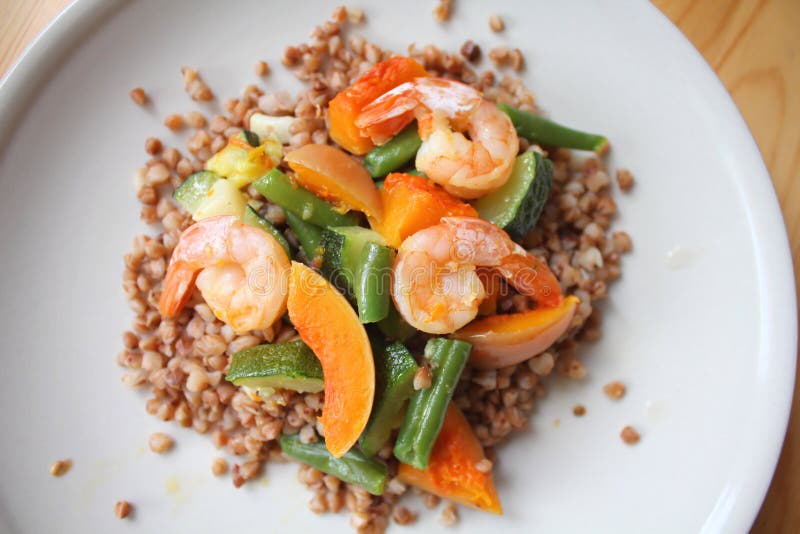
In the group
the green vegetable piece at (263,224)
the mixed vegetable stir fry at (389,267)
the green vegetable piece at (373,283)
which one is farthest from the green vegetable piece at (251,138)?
the green vegetable piece at (373,283)

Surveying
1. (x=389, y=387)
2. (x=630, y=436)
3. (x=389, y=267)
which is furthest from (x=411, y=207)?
(x=630, y=436)

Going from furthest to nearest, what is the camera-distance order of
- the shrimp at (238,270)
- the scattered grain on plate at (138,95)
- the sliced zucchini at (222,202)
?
the scattered grain on plate at (138,95), the sliced zucchini at (222,202), the shrimp at (238,270)

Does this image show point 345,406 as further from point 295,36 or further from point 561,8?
point 561,8

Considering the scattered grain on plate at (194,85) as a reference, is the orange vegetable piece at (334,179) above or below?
below

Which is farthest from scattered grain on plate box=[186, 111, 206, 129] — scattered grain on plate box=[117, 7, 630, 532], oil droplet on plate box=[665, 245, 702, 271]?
oil droplet on plate box=[665, 245, 702, 271]

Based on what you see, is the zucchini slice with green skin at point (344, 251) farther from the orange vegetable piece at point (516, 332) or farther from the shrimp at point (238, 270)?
the orange vegetable piece at point (516, 332)

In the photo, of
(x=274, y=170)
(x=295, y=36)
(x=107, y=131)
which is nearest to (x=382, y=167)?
(x=274, y=170)
